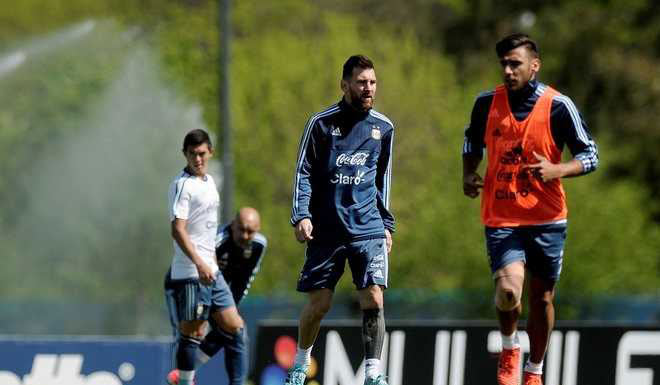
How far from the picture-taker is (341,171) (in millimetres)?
10180

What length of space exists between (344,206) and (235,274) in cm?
330

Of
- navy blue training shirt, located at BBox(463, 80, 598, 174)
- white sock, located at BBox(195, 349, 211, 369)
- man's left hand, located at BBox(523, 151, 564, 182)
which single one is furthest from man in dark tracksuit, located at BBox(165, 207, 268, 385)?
man's left hand, located at BBox(523, 151, 564, 182)

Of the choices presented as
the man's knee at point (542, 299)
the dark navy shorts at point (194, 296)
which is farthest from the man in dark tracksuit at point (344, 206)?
the dark navy shorts at point (194, 296)

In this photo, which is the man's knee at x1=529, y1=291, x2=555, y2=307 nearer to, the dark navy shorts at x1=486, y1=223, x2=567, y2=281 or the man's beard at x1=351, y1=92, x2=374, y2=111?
the dark navy shorts at x1=486, y1=223, x2=567, y2=281

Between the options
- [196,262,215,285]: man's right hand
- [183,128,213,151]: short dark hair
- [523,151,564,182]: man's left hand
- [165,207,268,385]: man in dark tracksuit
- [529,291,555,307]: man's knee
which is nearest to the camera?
[523,151,564,182]: man's left hand

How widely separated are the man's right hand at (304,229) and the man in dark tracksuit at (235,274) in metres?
2.63

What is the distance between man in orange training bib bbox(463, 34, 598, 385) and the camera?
1011cm

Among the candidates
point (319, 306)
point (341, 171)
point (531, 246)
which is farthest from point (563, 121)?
point (319, 306)

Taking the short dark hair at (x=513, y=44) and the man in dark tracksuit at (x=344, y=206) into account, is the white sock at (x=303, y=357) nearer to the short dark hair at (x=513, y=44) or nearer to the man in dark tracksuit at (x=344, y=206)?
the man in dark tracksuit at (x=344, y=206)

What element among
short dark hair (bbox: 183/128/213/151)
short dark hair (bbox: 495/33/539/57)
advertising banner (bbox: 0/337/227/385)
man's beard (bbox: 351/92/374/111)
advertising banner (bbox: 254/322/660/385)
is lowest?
advertising banner (bbox: 0/337/227/385)

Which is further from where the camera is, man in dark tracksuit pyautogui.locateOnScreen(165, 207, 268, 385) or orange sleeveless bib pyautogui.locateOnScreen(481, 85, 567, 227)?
man in dark tracksuit pyautogui.locateOnScreen(165, 207, 268, 385)

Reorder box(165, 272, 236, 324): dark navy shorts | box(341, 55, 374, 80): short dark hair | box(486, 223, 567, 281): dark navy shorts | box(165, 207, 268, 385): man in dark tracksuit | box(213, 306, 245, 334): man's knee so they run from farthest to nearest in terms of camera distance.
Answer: box(165, 207, 268, 385): man in dark tracksuit
box(213, 306, 245, 334): man's knee
box(165, 272, 236, 324): dark navy shorts
box(486, 223, 567, 281): dark navy shorts
box(341, 55, 374, 80): short dark hair

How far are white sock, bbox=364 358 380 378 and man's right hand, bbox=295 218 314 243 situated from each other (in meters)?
0.95

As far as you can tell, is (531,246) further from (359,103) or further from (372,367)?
(359,103)
